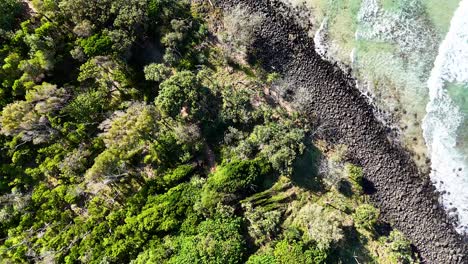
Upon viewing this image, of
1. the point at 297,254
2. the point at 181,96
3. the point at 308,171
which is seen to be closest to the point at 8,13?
the point at 181,96

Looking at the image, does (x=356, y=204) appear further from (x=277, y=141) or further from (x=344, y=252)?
(x=277, y=141)

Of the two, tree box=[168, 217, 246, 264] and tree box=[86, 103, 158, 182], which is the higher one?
tree box=[86, 103, 158, 182]

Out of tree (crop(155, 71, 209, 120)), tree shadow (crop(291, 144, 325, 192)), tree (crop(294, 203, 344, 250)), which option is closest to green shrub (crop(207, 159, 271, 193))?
tree shadow (crop(291, 144, 325, 192))

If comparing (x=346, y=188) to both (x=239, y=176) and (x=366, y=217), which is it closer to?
(x=366, y=217)

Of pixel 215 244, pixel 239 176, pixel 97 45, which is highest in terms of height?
pixel 97 45

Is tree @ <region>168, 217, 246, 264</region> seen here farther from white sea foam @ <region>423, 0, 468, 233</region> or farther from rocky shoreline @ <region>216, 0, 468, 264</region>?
white sea foam @ <region>423, 0, 468, 233</region>

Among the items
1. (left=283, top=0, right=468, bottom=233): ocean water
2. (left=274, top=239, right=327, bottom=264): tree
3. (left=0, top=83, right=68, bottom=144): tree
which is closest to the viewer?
(left=274, top=239, right=327, bottom=264): tree

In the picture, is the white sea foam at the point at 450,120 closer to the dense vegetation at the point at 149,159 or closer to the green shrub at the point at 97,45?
the dense vegetation at the point at 149,159
